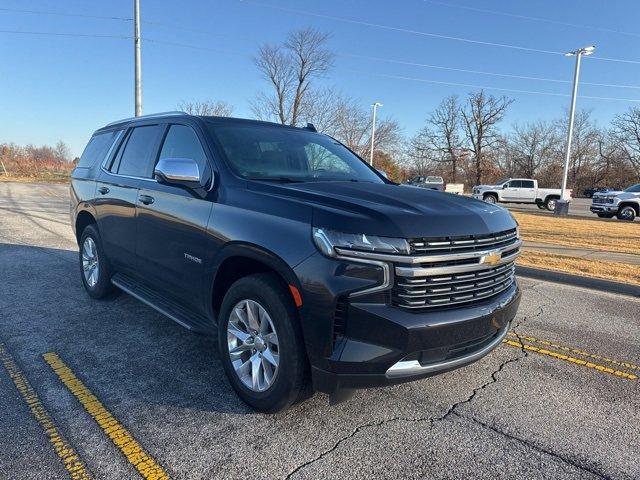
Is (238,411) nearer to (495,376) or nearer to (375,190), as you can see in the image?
(375,190)

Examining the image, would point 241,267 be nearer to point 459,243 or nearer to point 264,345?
point 264,345

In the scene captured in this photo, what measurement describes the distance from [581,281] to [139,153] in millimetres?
6552

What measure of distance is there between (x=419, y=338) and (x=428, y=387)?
1083 millimetres

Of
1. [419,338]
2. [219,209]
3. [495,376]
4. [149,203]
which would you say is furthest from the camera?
[149,203]

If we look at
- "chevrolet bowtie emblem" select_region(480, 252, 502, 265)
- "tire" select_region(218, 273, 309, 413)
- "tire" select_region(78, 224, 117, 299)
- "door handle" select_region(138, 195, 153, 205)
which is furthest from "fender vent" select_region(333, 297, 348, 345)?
"tire" select_region(78, 224, 117, 299)

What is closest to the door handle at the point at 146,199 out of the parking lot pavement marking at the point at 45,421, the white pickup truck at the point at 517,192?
the parking lot pavement marking at the point at 45,421

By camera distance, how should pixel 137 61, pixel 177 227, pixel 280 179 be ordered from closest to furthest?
1. pixel 280 179
2. pixel 177 227
3. pixel 137 61

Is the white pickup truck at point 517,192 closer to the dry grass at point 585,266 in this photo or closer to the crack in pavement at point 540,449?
the dry grass at point 585,266

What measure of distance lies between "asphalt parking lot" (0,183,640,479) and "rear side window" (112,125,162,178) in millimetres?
1494

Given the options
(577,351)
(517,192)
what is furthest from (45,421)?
(517,192)

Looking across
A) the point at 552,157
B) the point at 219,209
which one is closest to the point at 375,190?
the point at 219,209

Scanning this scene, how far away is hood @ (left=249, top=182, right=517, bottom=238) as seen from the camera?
255 centimetres

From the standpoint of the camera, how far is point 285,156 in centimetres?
390

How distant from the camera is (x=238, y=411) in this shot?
306 centimetres
